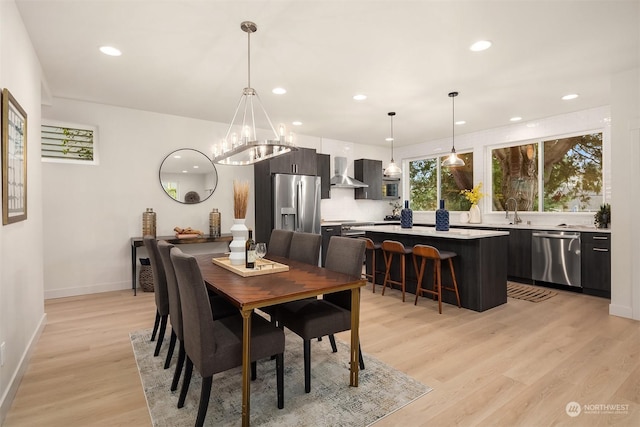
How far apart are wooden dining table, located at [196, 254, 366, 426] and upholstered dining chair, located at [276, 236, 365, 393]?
0.43 ft

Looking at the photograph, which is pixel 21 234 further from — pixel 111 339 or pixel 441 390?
pixel 441 390

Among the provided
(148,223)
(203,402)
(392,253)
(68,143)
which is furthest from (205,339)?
(68,143)

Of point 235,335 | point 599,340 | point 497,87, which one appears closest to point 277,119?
point 497,87

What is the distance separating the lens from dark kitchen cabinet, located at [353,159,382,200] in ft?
24.0

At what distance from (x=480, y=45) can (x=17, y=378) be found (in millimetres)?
4361

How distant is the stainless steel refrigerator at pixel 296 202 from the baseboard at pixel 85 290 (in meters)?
2.39

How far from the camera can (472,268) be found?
3.91 metres

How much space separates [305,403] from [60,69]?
156 inches

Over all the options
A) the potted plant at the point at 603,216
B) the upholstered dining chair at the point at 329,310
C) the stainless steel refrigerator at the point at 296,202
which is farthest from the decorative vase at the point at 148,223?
the potted plant at the point at 603,216

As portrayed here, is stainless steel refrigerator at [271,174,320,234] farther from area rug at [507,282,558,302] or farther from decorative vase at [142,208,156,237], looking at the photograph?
area rug at [507,282,558,302]

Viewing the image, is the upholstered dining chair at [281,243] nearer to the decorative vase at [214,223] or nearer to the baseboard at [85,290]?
the decorative vase at [214,223]

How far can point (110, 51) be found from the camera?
10.1 ft

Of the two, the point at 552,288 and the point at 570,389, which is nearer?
the point at 570,389

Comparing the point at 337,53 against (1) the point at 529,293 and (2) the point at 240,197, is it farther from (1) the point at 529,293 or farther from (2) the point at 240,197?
(1) the point at 529,293
